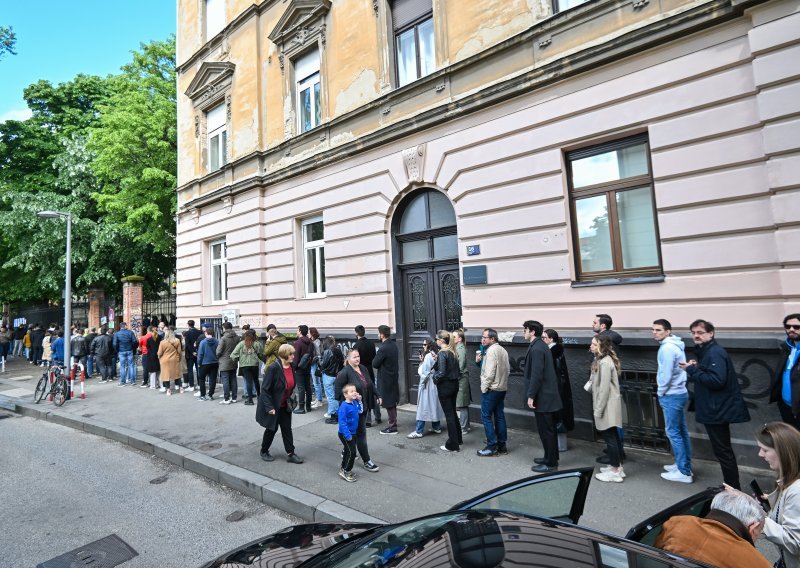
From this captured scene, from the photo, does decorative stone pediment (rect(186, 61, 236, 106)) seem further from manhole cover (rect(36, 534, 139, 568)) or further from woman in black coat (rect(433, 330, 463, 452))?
manhole cover (rect(36, 534, 139, 568))

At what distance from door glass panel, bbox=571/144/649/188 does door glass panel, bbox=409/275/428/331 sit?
11.9ft

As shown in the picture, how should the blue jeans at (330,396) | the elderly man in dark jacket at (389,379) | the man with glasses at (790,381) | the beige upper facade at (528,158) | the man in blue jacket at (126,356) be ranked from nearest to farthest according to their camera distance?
the man with glasses at (790,381) → the beige upper facade at (528,158) → the elderly man in dark jacket at (389,379) → the blue jeans at (330,396) → the man in blue jacket at (126,356)

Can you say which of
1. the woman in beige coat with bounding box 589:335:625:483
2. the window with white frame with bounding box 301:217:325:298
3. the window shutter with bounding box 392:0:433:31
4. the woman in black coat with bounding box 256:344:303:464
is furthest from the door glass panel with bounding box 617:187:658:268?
the window with white frame with bounding box 301:217:325:298

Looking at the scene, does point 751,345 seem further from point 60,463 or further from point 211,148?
point 211,148

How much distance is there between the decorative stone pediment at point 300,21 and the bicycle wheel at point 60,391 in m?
10.7

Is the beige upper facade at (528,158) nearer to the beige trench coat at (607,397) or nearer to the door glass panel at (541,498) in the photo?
the beige trench coat at (607,397)

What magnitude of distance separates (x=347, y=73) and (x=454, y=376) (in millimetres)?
7831

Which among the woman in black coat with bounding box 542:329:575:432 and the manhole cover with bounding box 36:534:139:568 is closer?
the manhole cover with bounding box 36:534:139:568

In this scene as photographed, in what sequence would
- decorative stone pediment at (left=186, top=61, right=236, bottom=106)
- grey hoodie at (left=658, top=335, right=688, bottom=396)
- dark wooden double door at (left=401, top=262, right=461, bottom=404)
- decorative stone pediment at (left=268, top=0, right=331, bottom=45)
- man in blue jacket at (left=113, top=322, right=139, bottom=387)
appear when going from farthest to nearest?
man in blue jacket at (left=113, top=322, right=139, bottom=387)
decorative stone pediment at (left=186, top=61, right=236, bottom=106)
decorative stone pediment at (left=268, top=0, right=331, bottom=45)
dark wooden double door at (left=401, top=262, right=461, bottom=404)
grey hoodie at (left=658, top=335, right=688, bottom=396)

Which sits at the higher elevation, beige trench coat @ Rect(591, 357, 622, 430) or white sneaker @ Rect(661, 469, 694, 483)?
beige trench coat @ Rect(591, 357, 622, 430)

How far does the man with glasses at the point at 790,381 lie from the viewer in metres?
4.51

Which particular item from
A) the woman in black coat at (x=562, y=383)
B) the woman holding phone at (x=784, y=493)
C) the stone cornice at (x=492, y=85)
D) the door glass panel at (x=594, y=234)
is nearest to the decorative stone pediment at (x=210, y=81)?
the stone cornice at (x=492, y=85)

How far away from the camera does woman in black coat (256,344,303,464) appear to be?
6500mm

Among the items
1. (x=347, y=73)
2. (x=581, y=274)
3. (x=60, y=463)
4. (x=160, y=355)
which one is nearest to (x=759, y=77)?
(x=581, y=274)
